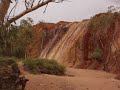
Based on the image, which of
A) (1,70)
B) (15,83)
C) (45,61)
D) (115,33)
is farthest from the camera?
(115,33)

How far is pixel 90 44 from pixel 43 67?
444 inches

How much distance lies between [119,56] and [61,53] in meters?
7.79

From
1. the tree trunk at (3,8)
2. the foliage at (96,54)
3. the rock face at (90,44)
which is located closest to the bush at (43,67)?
the rock face at (90,44)

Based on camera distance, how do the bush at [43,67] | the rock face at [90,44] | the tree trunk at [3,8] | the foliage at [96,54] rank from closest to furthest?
the tree trunk at [3,8] < the bush at [43,67] < the rock face at [90,44] < the foliage at [96,54]

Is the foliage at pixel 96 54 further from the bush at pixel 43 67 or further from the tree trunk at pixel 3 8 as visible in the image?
the tree trunk at pixel 3 8

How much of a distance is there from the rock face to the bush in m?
5.94

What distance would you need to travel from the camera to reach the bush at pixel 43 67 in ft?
66.9

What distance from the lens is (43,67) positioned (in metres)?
20.9

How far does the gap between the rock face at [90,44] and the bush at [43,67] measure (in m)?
5.94

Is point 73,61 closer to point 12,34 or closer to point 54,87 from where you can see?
point 54,87

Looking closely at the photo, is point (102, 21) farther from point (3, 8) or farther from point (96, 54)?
point (3, 8)

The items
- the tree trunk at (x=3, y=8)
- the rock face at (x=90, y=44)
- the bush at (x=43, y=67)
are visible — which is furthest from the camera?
the rock face at (x=90, y=44)

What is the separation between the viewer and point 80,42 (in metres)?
32.5

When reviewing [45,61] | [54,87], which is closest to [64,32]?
[45,61]
